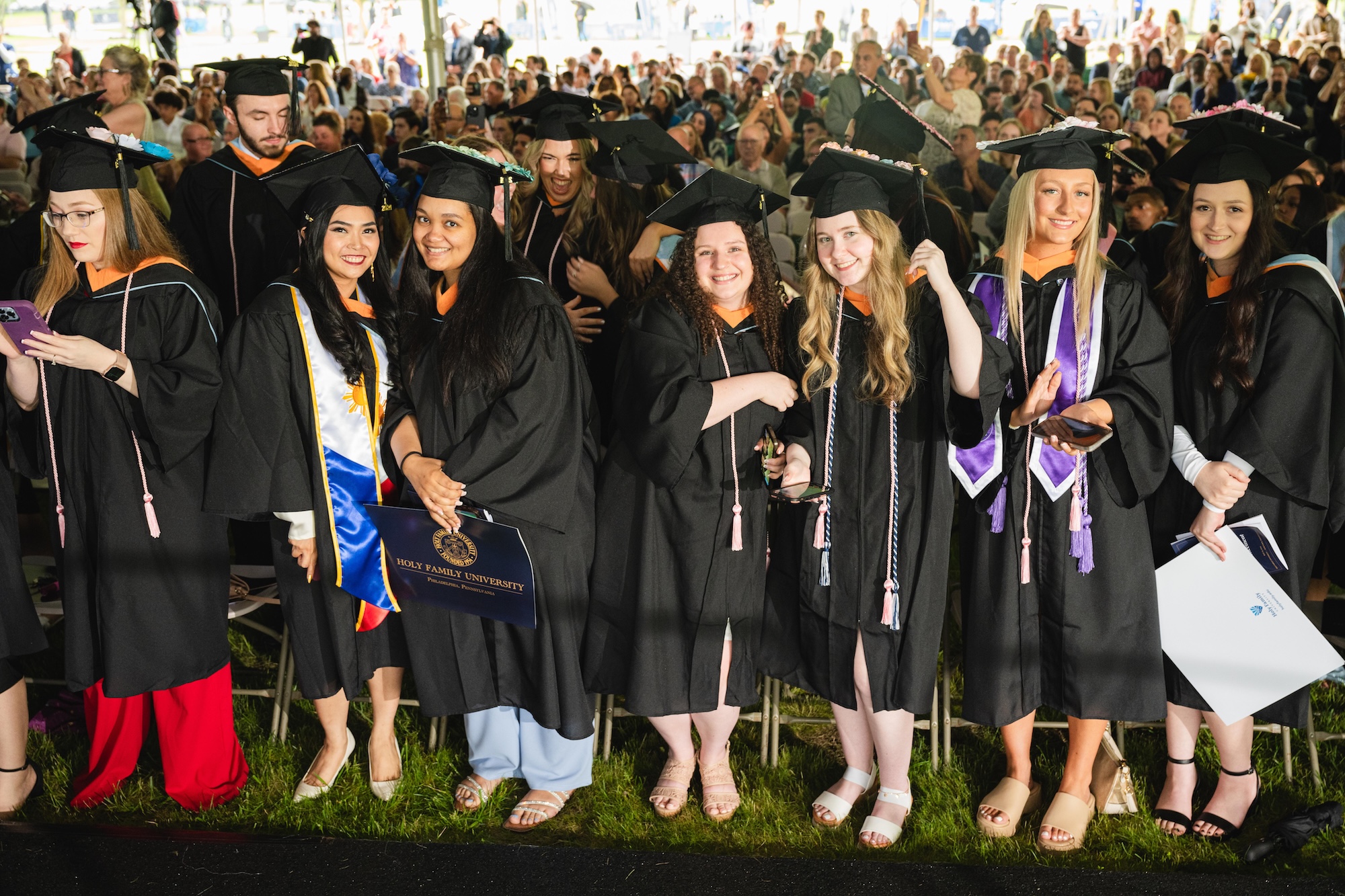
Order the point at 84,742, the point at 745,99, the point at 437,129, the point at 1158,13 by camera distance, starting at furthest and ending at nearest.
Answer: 1. the point at 1158,13
2. the point at 745,99
3. the point at 437,129
4. the point at 84,742

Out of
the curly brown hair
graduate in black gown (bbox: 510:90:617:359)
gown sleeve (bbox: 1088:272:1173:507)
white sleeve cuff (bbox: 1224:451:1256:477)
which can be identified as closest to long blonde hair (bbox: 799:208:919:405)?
the curly brown hair

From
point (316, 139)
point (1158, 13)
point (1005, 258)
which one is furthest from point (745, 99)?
point (1158, 13)

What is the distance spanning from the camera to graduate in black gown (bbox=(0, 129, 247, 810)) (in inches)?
127

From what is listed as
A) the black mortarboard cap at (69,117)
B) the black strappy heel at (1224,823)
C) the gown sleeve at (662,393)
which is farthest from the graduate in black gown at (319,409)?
the black strappy heel at (1224,823)

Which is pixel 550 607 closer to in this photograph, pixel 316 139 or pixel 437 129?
pixel 316 139

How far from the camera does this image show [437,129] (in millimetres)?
10289

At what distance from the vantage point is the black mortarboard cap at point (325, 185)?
3.20 metres

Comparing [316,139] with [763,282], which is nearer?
[763,282]

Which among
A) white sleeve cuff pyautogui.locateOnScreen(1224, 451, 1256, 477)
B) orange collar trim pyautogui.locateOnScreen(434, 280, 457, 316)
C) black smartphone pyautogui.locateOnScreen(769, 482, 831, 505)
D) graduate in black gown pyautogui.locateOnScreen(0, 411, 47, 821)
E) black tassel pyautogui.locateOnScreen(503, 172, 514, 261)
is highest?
black tassel pyautogui.locateOnScreen(503, 172, 514, 261)

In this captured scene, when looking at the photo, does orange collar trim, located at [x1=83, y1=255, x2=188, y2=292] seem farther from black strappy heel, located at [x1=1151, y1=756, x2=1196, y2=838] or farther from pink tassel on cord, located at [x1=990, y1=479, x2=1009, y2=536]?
black strappy heel, located at [x1=1151, y1=756, x2=1196, y2=838]

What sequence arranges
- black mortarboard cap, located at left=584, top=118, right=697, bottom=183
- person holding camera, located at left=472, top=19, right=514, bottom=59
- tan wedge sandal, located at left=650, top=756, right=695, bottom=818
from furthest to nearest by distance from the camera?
person holding camera, located at left=472, top=19, right=514, bottom=59
black mortarboard cap, located at left=584, top=118, right=697, bottom=183
tan wedge sandal, located at left=650, top=756, right=695, bottom=818

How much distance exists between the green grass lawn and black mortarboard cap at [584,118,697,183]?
6.45 feet

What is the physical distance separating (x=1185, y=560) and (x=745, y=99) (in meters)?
10.9

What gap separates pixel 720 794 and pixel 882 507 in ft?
3.60
